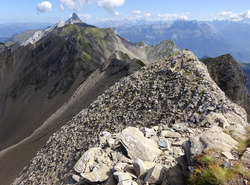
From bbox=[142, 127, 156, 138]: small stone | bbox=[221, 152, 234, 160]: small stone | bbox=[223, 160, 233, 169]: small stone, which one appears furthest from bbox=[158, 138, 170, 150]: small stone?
bbox=[223, 160, 233, 169]: small stone

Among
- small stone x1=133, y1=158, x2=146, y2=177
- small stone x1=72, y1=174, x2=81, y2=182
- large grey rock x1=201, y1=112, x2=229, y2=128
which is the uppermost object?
large grey rock x1=201, y1=112, x2=229, y2=128

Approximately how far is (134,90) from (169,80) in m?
6.15

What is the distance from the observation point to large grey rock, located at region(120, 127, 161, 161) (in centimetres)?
1570

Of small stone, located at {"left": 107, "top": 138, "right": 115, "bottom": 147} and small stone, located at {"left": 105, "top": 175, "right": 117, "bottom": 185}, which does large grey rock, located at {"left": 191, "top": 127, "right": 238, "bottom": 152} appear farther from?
small stone, located at {"left": 107, "top": 138, "right": 115, "bottom": 147}

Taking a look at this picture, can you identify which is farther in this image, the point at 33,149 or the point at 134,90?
the point at 33,149

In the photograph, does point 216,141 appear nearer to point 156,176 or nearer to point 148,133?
point 156,176

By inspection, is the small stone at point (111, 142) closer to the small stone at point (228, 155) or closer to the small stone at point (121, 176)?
the small stone at point (121, 176)

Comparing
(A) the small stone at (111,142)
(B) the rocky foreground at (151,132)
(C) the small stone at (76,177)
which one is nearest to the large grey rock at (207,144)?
(B) the rocky foreground at (151,132)

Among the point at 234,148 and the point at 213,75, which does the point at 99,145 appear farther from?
the point at 213,75

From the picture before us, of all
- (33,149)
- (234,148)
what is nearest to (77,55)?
(33,149)

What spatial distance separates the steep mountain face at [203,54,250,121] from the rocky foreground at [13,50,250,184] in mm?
25121

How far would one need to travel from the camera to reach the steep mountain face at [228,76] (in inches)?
2057

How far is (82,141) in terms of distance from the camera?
31031 mm

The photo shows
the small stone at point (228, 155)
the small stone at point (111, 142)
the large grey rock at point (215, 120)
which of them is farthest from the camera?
the small stone at point (111, 142)
